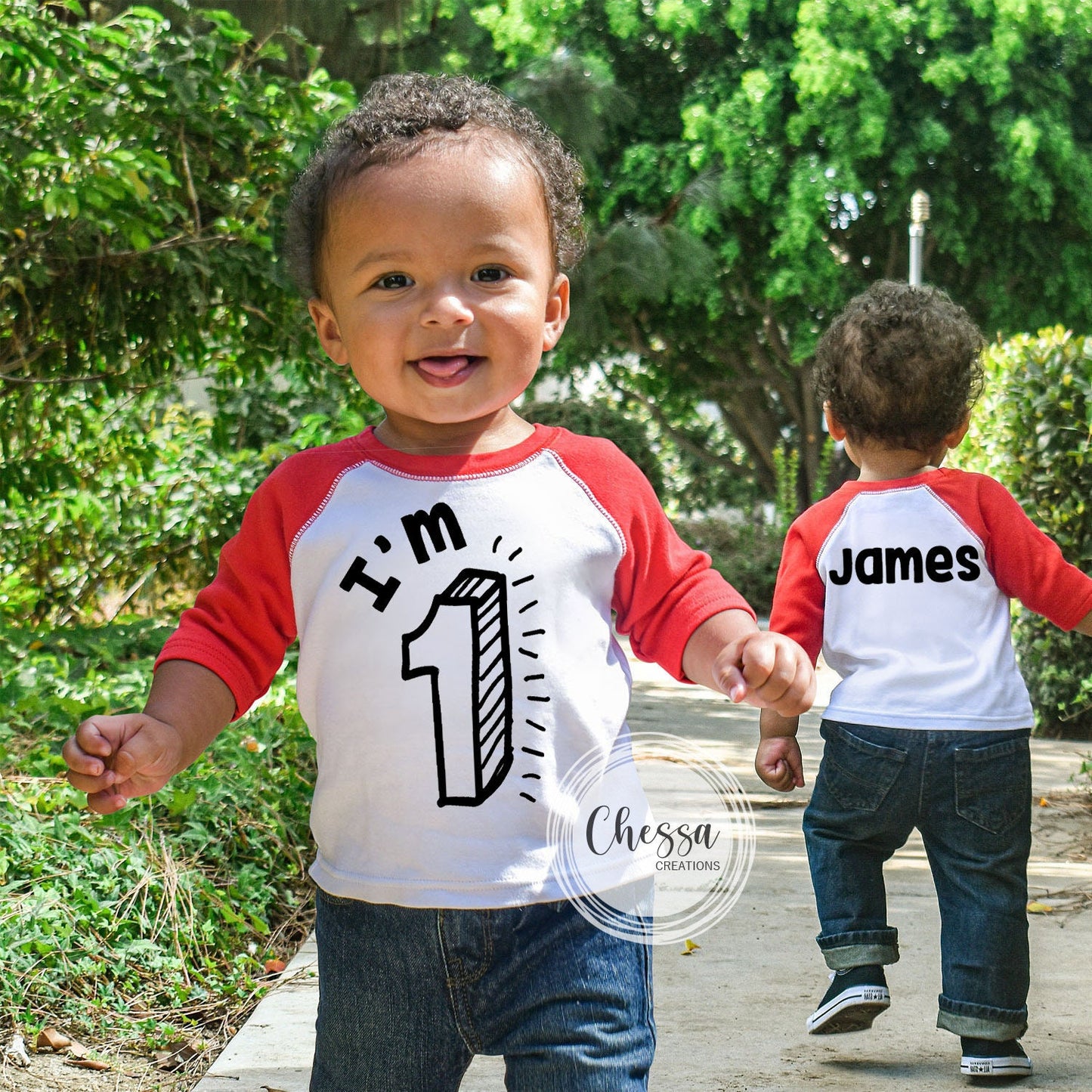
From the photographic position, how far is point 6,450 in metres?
5.47

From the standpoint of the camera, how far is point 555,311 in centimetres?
183

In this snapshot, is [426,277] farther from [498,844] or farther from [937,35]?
[937,35]

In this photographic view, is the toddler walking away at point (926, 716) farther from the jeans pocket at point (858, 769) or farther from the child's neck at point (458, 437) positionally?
the child's neck at point (458, 437)

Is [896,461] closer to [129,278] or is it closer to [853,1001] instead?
[853,1001]

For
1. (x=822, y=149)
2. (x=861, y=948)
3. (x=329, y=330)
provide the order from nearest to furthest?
(x=329, y=330) → (x=861, y=948) → (x=822, y=149)

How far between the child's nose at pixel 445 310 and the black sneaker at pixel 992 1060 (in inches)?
68.4

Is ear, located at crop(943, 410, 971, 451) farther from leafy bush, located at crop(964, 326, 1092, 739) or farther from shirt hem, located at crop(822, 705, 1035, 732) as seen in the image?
leafy bush, located at crop(964, 326, 1092, 739)

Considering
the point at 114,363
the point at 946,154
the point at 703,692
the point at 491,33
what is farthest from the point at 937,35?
the point at 114,363

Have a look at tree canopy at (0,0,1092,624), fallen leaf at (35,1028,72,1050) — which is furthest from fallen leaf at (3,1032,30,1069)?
tree canopy at (0,0,1092,624)

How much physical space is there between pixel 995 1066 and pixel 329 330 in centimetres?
180

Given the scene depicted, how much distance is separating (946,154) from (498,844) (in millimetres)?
15338

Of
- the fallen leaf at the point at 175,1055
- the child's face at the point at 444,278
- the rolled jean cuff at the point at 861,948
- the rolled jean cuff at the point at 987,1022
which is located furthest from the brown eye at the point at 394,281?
the fallen leaf at the point at 175,1055

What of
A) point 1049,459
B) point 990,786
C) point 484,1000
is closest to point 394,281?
point 484,1000

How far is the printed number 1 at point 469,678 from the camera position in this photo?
1.57 m
